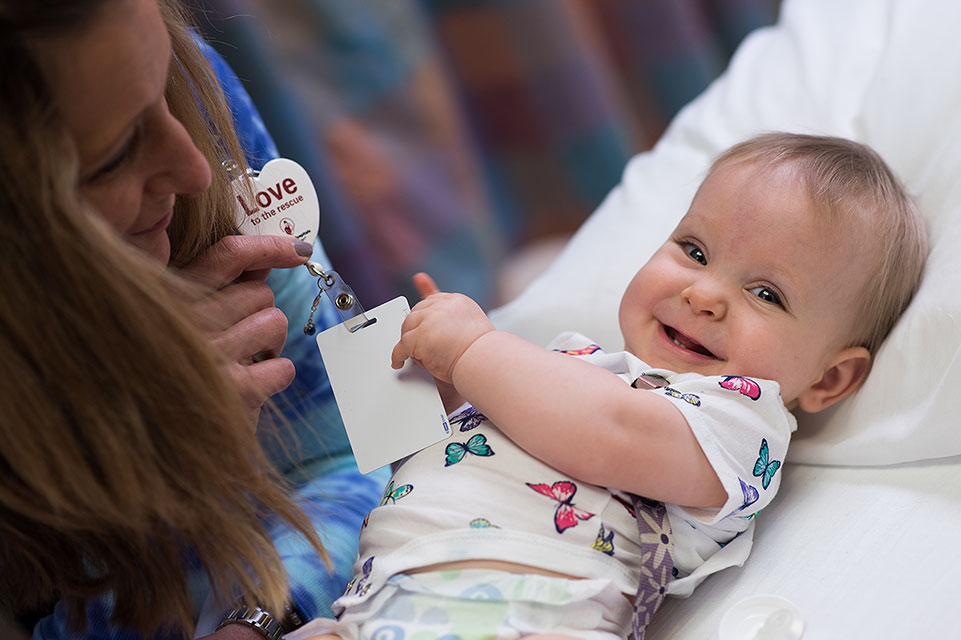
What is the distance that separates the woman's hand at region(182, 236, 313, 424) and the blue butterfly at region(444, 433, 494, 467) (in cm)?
17

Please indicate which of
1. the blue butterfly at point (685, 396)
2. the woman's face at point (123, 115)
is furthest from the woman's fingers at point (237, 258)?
the blue butterfly at point (685, 396)

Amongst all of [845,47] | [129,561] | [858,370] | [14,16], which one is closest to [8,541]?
[129,561]

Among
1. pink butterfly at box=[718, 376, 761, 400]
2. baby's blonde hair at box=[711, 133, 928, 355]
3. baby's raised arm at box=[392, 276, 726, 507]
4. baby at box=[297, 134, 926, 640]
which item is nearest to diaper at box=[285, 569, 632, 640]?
baby at box=[297, 134, 926, 640]

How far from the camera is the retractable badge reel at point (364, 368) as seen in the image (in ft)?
2.77

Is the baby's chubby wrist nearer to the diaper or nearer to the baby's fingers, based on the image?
the baby's fingers

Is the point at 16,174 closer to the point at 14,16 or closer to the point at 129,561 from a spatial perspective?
the point at 14,16

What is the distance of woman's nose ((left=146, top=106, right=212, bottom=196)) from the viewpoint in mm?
655

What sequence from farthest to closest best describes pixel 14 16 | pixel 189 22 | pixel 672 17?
pixel 672 17, pixel 189 22, pixel 14 16

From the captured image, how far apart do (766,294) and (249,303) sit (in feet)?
1.75

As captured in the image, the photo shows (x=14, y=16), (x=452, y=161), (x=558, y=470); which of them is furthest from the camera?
(x=452, y=161)

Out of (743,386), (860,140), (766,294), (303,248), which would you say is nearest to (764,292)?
(766,294)

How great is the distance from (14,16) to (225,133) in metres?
0.34

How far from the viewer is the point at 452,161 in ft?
6.03

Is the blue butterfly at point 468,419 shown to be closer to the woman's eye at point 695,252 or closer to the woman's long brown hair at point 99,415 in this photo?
the woman's long brown hair at point 99,415
